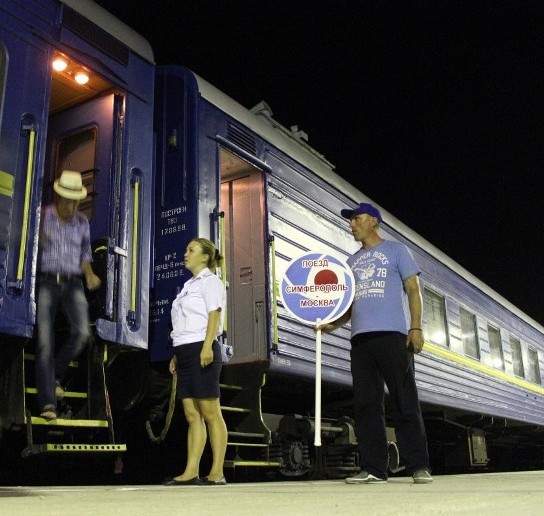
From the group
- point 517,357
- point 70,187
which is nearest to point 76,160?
point 70,187

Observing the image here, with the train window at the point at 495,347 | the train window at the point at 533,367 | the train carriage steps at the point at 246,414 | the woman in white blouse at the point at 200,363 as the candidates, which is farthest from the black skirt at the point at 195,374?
the train window at the point at 533,367

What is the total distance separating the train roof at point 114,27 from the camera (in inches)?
173

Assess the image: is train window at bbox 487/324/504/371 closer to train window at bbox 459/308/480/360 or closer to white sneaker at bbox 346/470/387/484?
train window at bbox 459/308/480/360

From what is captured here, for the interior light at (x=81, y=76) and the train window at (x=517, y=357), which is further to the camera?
the train window at (x=517, y=357)

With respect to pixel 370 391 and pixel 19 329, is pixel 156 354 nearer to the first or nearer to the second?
pixel 19 329

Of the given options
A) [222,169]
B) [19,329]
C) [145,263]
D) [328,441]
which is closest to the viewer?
[19,329]

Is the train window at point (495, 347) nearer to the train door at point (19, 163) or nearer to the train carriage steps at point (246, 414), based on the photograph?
the train carriage steps at point (246, 414)

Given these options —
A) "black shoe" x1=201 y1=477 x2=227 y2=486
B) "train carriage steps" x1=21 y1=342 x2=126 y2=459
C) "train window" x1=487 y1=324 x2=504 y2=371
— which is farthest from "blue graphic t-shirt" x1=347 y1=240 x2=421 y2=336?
"train window" x1=487 y1=324 x2=504 y2=371

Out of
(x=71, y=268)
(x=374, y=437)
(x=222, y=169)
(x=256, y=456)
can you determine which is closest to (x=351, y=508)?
(x=374, y=437)

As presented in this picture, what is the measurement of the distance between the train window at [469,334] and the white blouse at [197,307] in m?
6.08

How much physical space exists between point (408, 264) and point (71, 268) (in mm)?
1964

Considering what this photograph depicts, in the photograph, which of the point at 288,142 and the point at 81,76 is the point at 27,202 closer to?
the point at 81,76

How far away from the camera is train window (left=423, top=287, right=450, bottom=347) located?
317 inches

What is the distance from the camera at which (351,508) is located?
198 cm
